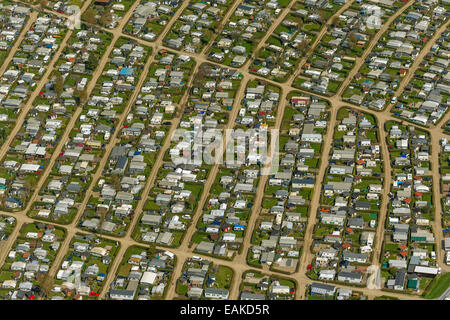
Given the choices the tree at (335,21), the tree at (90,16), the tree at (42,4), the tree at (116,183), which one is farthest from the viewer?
the tree at (42,4)

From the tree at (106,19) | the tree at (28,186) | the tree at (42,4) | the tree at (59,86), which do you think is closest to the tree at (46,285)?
the tree at (28,186)

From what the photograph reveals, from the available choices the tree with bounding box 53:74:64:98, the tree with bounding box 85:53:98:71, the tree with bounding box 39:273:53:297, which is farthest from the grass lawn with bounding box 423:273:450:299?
the tree with bounding box 85:53:98:71

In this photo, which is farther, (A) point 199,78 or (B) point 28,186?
(A) point 199,78

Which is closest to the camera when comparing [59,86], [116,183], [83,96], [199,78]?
[116,183]

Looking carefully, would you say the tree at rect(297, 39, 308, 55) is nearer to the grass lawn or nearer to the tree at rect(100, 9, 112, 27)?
the tree at rect(100, 9, 112, 27)

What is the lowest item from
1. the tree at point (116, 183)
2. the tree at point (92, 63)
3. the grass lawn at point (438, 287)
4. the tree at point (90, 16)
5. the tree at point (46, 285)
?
the tree at point (46, 285)

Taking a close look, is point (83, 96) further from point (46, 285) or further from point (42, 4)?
point (46, 285)

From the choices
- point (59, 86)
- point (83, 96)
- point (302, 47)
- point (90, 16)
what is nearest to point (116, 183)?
point (83, 96)

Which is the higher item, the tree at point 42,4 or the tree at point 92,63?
the tree at point 42,4

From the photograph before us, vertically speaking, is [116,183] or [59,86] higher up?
[59,86]

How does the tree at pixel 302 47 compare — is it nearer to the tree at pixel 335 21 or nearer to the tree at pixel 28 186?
the tree at pixel 335 21

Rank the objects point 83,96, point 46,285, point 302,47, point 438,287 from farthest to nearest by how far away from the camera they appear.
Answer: point 302,47 → point 83,96 → point 46,285 → point 438,287
